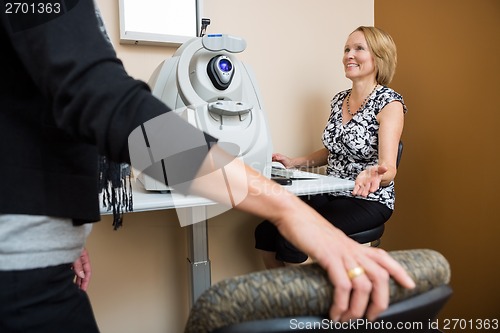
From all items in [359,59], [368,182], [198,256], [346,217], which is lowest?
[198,256]

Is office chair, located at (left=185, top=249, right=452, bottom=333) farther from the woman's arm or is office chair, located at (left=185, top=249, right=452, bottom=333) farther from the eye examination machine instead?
the woman's arm

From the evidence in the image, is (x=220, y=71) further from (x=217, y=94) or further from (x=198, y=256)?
(x=198, y=256)

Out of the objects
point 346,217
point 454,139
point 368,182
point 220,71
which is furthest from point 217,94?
point 454,139

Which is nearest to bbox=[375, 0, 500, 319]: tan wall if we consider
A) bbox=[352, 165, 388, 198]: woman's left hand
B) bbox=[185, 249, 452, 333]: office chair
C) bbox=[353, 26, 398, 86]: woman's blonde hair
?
bbox=[353, 26, 398, 86]: woman's blonde hair

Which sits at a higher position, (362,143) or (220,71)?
(220,71)

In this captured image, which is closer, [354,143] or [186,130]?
[186,130]

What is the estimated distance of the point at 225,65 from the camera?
1.33m

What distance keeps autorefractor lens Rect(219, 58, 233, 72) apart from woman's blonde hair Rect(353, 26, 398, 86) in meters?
0.82

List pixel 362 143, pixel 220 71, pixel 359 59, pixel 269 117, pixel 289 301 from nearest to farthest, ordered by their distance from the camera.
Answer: pixel 289 301
pixel 220 71
pixel 362 143
pixel 359 59
pixel 269 117

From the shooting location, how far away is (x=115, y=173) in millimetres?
655

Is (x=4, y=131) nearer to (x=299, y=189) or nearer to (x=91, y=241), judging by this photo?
(x=299, y=189)

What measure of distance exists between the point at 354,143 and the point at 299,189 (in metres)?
0.64

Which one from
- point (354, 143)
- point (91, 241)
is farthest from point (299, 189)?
point (91, 241)

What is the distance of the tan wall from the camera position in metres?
1.71
